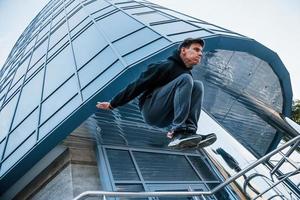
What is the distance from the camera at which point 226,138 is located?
806cm

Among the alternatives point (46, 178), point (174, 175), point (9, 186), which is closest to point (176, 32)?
point (174, 175)

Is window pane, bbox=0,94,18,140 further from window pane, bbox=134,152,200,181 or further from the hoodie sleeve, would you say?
the hoodie sleeve

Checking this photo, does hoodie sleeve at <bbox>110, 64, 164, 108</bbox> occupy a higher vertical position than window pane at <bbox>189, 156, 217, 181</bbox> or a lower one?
lower

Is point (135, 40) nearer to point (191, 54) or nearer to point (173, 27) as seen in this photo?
point (173, 27)

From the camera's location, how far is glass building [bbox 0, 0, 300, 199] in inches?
229

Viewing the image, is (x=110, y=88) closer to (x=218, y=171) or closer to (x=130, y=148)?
(x=130, y=148)

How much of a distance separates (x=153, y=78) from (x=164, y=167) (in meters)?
4.12

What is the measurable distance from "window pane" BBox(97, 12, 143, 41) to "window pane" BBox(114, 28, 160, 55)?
298mm

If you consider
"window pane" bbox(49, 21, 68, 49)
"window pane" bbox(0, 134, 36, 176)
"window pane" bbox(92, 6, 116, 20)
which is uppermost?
"window pane" bbox(49, 21, 68, 49)

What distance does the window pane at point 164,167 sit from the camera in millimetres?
6984

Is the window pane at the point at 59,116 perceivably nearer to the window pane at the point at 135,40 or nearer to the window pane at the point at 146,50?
the window pane at the point at 146,50

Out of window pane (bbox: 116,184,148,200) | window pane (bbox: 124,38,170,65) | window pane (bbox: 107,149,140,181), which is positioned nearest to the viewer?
window pane (bbox: 116,184,148,200)

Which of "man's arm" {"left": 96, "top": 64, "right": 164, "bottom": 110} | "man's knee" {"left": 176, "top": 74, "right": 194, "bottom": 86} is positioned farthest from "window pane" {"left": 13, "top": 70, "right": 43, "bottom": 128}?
"man's knee" {"left": 176, "top": 74, "right": 194, "bottom": 86}

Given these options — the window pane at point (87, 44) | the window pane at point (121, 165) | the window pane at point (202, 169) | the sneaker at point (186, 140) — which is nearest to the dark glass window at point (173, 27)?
the window pane at point (87, 44)
